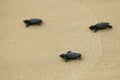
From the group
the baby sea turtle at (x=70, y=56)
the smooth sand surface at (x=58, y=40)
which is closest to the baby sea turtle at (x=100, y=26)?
the smooth sand surface at (x=58, y=40)

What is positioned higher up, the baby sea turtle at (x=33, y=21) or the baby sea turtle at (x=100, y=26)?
the baby sea turtle at (x=33, y=21)

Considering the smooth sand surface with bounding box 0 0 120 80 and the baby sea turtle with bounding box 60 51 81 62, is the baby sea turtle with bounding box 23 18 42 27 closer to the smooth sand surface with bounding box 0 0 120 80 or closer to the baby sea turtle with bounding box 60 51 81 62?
the smooth sand surface with bounding box 0 0 120 80

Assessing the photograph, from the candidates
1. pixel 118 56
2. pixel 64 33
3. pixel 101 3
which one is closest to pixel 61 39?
pixel 64 33

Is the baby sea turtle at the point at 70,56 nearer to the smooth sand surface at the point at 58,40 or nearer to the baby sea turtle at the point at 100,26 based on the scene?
the smooth sand surface at the point at 58,40

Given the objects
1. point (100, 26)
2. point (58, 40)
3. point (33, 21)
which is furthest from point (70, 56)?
point (33, 21)

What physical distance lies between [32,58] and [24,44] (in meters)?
0.24

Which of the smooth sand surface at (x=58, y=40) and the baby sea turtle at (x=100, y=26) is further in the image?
the baby sea turtle at (x=100, y=26)

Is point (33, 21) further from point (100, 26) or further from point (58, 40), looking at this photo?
point (100, 26)

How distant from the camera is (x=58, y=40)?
110 inches

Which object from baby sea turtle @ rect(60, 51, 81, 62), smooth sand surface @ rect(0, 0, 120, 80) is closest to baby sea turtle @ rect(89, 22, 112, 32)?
smooth sand surface @ rect(0, 0, 120, 80)

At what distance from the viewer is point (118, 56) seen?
2.54 m

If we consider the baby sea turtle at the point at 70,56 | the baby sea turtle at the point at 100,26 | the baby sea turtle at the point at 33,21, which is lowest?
the baby sea turtle at the point at 70,56

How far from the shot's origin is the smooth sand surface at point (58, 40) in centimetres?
243

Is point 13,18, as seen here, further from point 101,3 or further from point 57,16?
point 101,3
